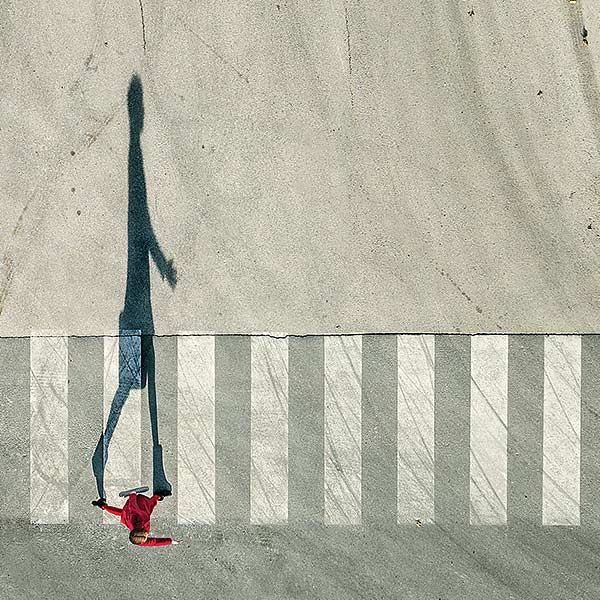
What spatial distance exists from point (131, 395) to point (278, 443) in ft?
4.95

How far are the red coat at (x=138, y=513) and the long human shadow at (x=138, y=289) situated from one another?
274mm

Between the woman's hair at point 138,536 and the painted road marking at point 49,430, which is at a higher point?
the painted road marking at point 49,430

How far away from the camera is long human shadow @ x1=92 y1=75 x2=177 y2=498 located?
696cm

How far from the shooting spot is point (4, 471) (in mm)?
7090

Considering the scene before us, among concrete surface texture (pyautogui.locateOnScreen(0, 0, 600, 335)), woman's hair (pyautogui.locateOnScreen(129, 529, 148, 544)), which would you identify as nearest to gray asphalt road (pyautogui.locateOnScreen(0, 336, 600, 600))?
concrete surface texture (pyautogui.locateOnScreen(0, 0, 600, 335))

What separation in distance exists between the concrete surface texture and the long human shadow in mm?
84

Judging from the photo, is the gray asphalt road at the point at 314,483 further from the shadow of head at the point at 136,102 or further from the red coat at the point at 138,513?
the shadow of head at the point at 136,102

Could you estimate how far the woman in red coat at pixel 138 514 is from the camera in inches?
260

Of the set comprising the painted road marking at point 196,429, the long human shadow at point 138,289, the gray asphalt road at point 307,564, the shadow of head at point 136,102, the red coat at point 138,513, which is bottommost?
the gray asphalt road at point 307,564

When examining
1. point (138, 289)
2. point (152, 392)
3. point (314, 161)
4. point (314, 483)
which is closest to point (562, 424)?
point (314, 483)

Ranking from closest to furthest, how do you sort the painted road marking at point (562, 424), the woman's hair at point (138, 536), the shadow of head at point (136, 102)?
the woman's hair at point (138, 536)
the painted road marking at point (562, 424)
the shadow of head at point (136, 102)

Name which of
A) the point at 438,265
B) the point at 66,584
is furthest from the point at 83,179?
the point at 66,584

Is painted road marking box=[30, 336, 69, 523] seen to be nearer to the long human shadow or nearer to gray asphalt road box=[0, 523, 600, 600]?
gray asphalt road box=[0, 523, 600, 600]

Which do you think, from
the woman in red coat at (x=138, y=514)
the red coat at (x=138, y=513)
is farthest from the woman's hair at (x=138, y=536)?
the red coat at (x=138, y=513)
